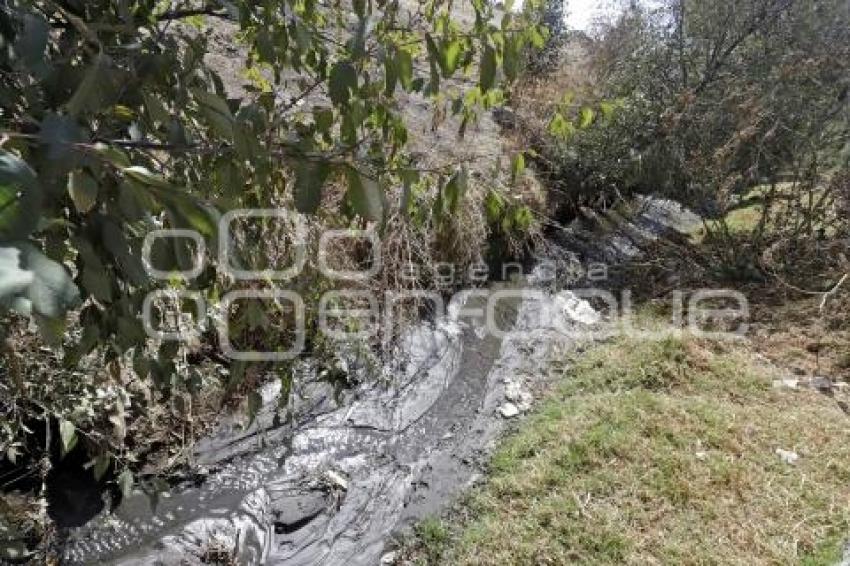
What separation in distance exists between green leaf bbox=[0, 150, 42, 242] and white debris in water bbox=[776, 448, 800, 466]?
12.1 feet

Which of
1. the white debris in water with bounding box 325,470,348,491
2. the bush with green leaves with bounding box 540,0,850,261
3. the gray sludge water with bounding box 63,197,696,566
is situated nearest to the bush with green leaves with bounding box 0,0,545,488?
the gray sludge water with bounding box 63,197,696,566

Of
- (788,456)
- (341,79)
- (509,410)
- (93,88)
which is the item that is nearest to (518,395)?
(509,410)

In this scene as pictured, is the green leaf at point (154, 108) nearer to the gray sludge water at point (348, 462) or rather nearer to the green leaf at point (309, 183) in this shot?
the green leaf at point (309, 183)

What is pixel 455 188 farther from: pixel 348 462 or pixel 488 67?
pixel 348 462

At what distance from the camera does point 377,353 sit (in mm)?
4621

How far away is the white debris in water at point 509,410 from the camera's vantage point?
13.8ft

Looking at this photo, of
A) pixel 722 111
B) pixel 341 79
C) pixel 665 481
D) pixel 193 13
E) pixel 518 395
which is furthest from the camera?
pixel 722 111

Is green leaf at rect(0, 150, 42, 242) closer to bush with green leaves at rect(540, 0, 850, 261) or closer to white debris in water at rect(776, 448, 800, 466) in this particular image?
white debris in water at rect(776, 448, 800, 466)

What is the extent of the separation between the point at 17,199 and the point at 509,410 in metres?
3.92

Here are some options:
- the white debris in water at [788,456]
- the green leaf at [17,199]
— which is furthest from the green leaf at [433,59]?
the white debris in water at [788,456]

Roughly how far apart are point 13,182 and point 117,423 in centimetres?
268

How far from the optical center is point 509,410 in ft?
14.0

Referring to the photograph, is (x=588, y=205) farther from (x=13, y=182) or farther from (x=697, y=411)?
(x=13, y=182)

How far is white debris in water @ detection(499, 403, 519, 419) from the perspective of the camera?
13.8ft
